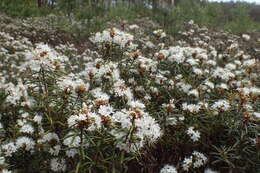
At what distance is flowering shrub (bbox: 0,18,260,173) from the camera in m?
2.55

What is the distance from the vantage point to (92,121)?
233cm

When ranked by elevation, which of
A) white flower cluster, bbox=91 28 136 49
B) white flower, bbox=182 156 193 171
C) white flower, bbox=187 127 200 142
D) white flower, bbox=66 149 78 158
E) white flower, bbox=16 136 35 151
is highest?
white flower cluster, bbox=91 28 136 49

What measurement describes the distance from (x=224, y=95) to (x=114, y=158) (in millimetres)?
2105

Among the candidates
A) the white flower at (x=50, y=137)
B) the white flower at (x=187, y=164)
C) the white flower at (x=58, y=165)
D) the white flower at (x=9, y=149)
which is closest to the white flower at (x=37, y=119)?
the white flower at (x=50, y=137)

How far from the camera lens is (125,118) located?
246 centimetres

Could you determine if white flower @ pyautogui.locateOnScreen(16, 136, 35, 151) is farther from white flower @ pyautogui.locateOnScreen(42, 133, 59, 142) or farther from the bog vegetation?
white flower @ pyautogui.locateOnScreen(42, 133, 59, 142)

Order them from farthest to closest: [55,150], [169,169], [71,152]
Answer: [169,169] → [55,150] → [71,152]

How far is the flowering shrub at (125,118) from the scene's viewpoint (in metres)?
2.55

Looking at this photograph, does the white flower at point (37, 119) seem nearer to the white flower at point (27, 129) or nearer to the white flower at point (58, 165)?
the white flower at point (27, 129)

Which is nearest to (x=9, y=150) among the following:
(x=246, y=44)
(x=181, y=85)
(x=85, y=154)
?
(x=85, y=154)

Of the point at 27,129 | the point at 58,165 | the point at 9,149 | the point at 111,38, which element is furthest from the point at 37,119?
the point at 111,38

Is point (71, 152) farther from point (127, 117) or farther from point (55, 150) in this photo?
point (127, 117)

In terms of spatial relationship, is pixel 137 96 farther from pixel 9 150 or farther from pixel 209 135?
pixel 9 150

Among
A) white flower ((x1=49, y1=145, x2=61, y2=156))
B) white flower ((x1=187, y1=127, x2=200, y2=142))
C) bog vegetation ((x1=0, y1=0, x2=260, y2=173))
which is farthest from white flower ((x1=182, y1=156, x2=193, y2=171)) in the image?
white flower ((x1=49, y1=145, x2=61, y2=156))
